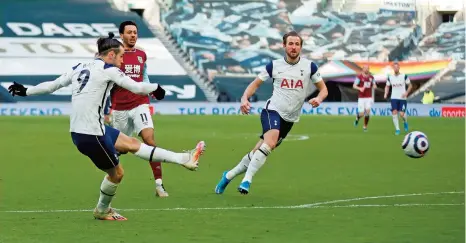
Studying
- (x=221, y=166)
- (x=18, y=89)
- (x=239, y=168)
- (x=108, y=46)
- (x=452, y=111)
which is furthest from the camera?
(x=452, y=111)

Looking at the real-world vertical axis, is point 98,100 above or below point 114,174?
above

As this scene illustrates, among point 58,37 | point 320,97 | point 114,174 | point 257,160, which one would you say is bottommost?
point 58,37

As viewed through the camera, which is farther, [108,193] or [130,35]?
[130,35]

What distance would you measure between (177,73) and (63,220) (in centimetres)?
5080

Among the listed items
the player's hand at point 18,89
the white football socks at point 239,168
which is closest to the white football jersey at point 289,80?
the white football socks at point 239,168

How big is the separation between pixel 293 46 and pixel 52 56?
49271mm

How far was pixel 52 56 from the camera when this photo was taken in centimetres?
6216

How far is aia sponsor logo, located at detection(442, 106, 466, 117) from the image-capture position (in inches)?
2026

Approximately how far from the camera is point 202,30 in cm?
6700

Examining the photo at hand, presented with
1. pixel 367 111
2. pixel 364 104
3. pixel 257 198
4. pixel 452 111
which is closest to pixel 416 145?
pixel 257 198

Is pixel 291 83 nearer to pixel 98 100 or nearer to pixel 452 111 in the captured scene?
pixel 98 100

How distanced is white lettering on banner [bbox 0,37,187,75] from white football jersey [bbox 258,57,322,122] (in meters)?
Result: 46.8

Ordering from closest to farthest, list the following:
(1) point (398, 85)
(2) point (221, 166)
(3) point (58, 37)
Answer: (2) point (221, 166)
(1) point (398, 85)
(3) point (58, 37)

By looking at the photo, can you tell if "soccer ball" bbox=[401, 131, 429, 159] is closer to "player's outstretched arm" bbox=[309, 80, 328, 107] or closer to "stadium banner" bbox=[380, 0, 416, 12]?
"player's outstretched arm" bbox=[309, 80, 328, 107]
